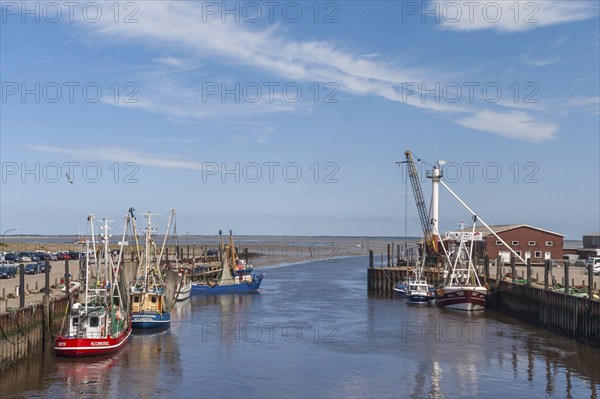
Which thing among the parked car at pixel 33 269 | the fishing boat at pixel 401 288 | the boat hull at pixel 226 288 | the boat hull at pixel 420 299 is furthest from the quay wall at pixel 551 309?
the parked car at pixel 33 269

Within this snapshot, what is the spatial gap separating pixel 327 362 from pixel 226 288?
51.9 m

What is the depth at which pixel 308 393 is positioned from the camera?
128 feet

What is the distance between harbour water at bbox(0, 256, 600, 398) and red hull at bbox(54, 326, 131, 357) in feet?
2.13

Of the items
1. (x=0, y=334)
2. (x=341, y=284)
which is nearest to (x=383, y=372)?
(x=0, y=334)

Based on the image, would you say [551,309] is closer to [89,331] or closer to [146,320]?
[146,320]

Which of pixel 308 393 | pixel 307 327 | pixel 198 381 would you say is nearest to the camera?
pixel 308 393

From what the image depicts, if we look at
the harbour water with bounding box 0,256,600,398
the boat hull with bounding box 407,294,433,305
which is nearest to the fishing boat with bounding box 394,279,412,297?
the boat hull with bounding box 407,294,433,305

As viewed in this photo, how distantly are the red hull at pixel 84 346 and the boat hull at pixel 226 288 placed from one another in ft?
155

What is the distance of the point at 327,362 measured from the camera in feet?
155

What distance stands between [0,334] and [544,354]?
37463mm

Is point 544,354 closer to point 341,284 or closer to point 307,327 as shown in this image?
point 307,327

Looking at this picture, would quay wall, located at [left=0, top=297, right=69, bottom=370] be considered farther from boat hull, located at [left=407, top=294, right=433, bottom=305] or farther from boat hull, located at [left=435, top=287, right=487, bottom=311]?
boat hull, located at [left=407, top=294, right=433, bottom=305]

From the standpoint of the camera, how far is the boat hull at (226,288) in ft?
317

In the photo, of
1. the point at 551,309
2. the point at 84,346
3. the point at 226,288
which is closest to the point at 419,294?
the point at 551,309
